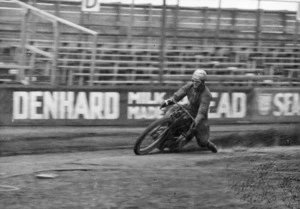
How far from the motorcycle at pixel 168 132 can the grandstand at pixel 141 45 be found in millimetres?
4066

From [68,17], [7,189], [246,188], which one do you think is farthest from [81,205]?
[68,17]

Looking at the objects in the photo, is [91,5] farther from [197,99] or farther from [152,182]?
[152,182]

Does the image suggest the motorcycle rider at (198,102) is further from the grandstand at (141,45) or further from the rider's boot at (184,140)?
the grandstand at (141,45)

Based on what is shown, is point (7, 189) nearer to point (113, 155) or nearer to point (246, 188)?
point (246, 188)

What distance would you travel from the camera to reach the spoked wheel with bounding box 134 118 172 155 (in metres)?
11.8

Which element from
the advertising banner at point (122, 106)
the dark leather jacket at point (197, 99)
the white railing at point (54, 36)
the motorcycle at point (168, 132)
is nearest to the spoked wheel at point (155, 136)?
the motorcycle at point (168, 132)

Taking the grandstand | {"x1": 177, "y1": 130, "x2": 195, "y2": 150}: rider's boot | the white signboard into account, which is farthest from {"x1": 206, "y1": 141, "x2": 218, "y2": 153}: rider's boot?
the white signboard

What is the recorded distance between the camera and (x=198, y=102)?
1216 centimetres

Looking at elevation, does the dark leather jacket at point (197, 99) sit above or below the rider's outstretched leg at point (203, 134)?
above

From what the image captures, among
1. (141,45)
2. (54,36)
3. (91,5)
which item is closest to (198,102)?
(54,36)

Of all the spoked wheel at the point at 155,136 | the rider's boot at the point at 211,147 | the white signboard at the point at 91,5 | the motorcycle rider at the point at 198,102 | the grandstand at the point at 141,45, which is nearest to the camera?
the spoked wheel at the point at 155,136

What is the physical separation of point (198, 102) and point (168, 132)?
0.80 meters

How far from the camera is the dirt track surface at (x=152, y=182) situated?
7.43 metres

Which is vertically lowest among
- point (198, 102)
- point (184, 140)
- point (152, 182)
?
point (152, 182)
